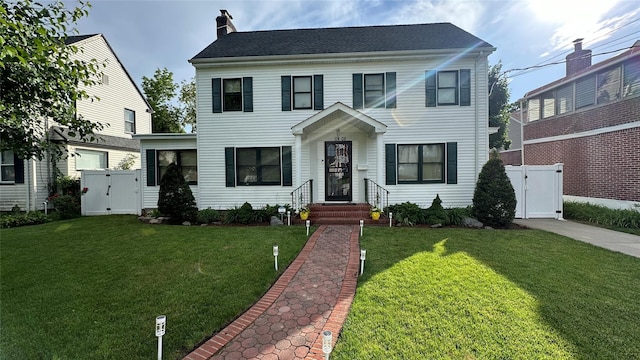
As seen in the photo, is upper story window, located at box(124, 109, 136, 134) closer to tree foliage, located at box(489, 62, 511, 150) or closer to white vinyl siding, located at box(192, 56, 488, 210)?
white vinyl siding, located at box(192, 56, 488, 210)

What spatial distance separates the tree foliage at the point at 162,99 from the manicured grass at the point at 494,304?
25614 millimetres

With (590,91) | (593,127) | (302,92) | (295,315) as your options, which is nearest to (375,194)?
(302,92)

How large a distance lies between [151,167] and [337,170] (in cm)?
743

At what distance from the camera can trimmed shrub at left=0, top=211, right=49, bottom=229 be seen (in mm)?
9040

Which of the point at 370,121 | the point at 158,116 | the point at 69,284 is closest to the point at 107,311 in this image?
the point at 69,284

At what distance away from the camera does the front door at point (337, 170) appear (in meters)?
9.93

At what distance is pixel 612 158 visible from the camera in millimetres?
9500

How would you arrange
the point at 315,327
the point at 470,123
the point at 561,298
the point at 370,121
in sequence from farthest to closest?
the point at 470,123 → the point at 370,121 → the point at 561,298 → the point at 315,327

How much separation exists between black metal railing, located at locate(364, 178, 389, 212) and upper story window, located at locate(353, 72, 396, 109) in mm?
A: 2873

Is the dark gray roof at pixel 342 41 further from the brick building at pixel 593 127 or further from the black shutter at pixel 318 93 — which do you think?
the brick building at pixel 593 127

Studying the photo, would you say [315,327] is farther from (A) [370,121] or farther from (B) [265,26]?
(B) [265,26]

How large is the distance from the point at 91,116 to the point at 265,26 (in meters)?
10.1

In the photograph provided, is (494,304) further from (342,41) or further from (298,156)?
(342,41)

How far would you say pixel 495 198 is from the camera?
7.93 meters
